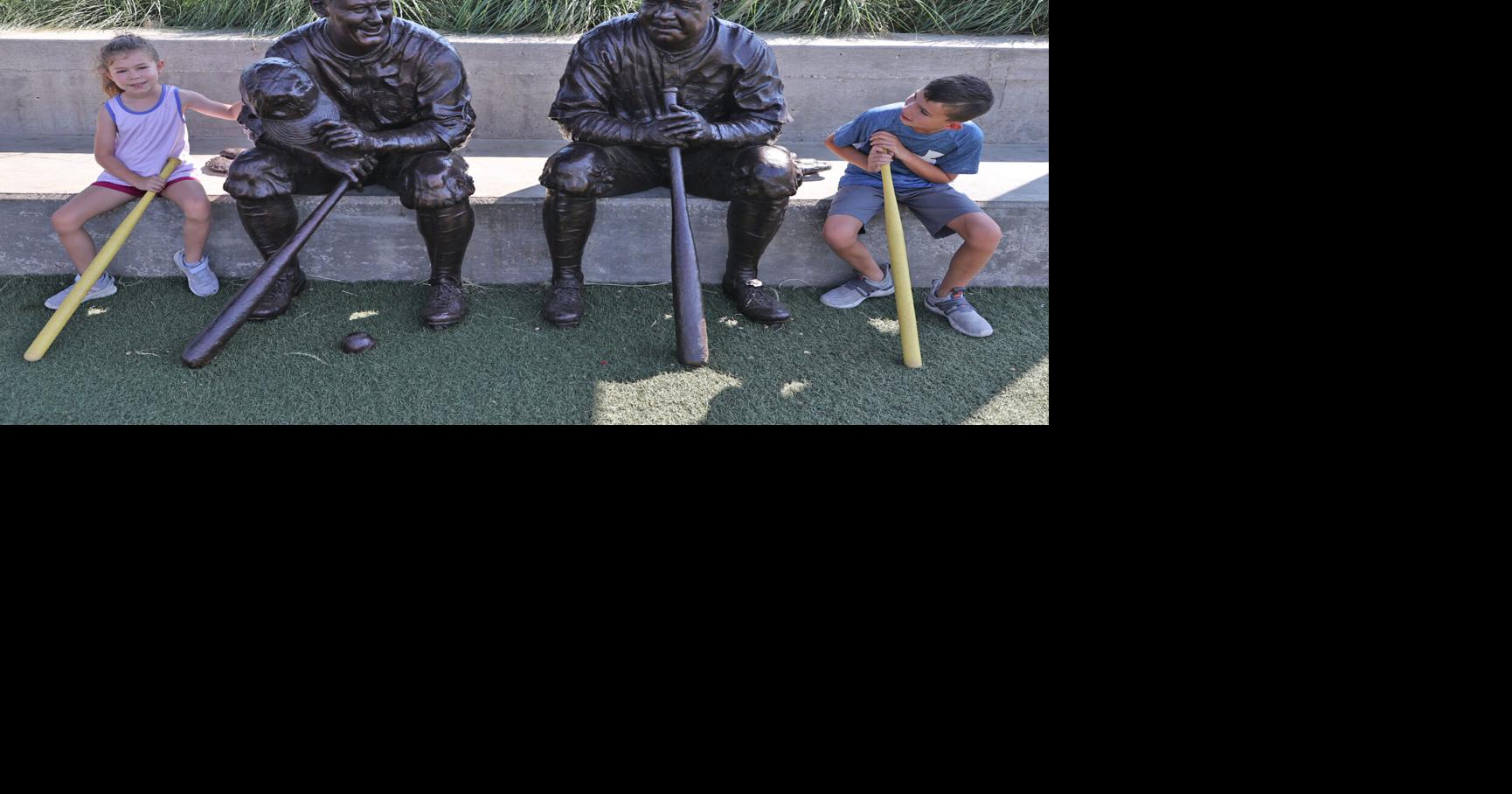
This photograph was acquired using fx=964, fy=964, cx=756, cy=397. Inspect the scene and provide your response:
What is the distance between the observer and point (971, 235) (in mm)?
3166

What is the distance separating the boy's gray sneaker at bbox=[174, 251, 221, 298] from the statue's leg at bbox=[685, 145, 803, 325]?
1.67 metres

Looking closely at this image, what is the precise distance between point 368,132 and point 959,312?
2044 millimetres

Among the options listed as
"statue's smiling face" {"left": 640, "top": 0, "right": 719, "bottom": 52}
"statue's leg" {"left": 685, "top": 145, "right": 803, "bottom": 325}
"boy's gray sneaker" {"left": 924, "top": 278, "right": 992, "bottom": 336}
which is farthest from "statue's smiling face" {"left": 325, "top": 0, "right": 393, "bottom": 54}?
"boy's gray sneaker" {"left": 924, "top": 278, "right": 992, "bottom": 336}

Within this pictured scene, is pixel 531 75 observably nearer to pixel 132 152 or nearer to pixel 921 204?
pixel 132 152

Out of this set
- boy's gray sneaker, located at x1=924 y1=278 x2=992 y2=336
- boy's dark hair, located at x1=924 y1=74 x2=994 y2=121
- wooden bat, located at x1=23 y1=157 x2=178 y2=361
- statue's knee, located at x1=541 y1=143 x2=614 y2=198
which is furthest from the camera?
boy's gray sneaker, located at x1=924 y1=278 x2=992 y2=336

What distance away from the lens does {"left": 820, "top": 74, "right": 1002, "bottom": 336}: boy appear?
315 centimetres

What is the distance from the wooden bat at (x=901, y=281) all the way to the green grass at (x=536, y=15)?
2035 mm

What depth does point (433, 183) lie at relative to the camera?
10.0 feet

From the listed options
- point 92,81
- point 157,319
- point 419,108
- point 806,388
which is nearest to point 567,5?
point 419,108

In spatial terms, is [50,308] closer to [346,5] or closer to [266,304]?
[266,304]

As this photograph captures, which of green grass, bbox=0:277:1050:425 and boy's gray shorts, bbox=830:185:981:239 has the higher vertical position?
boy's gray shorts, bbox=830:185:981:239

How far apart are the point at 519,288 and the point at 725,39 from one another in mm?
1126

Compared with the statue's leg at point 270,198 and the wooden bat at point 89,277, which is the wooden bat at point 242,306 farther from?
the wooden bat at point 89,277

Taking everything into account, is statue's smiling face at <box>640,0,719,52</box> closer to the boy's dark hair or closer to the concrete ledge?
the concrete ledge
